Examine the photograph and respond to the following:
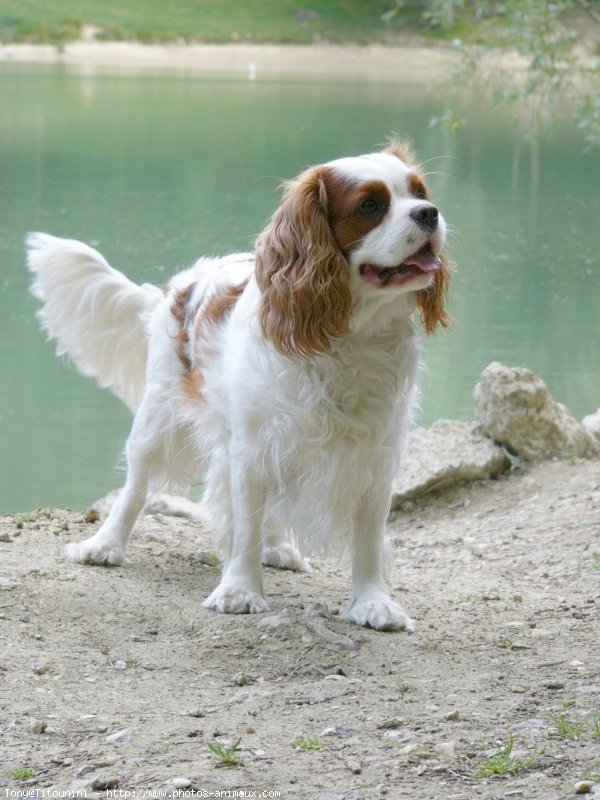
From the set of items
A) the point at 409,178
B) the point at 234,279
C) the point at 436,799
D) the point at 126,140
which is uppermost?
the point at 409,178

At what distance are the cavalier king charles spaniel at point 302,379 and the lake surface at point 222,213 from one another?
2.17 feet

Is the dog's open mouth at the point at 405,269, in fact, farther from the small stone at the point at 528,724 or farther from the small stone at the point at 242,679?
the small stone at the point at 528,724

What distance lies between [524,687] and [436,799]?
95 cm

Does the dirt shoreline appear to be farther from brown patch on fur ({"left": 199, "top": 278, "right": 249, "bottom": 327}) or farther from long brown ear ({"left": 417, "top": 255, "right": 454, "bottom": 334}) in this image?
long brown ear ({"left": 417, "top": 255, "right": 454, "bottom": 334})

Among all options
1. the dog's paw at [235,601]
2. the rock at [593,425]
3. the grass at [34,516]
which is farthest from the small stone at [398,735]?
the rock at [593,425]

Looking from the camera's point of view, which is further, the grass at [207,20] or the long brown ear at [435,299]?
the grass at [207,20]

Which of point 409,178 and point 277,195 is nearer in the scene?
point 409,178

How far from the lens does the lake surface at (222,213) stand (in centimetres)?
881

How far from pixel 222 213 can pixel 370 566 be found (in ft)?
41.0

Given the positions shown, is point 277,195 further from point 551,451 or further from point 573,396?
point 551,451

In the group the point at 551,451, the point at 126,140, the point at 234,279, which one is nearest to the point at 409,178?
the point at 234,279

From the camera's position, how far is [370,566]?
477 centimetres

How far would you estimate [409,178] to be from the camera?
13.8 feet

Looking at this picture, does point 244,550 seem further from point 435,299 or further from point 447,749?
point 447,749
